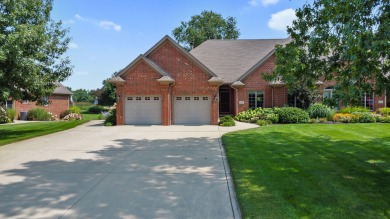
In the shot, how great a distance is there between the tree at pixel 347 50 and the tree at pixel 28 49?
1087 centimetres

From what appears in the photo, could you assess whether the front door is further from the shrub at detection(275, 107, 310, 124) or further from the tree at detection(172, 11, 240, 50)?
the tree at detection(172, 11, 240, 50)

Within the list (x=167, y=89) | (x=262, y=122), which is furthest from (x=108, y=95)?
(x=262, y=122)

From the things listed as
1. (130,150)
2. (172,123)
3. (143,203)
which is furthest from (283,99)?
(143,203)

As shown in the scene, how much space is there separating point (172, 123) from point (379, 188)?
1739 cm

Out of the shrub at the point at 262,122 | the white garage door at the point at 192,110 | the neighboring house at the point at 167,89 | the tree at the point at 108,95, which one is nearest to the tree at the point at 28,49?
the neighboring house at the point at 167,89

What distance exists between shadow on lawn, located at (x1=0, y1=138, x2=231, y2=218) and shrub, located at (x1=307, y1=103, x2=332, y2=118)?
14637mm

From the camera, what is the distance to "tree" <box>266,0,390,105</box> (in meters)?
5.38

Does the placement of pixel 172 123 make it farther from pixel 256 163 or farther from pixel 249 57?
pixel 256 163

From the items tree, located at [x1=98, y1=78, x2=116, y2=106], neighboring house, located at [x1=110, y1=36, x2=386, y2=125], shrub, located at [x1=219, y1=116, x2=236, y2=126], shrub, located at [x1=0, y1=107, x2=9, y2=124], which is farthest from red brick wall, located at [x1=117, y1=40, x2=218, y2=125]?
tree, located at [x1=98, y1=78, x2=116, y2=106]

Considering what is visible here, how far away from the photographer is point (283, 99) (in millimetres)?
25156

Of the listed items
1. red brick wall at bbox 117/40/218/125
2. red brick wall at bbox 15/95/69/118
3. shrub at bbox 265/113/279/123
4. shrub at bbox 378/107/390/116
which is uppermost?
red brick wall at bbox 117/40/218/125

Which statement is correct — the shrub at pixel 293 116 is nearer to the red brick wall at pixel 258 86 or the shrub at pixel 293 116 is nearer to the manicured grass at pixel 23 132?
the red brick wall at pixel 258 86

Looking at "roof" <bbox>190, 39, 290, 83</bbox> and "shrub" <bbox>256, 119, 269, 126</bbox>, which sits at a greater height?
"roof" <bbox>190, 39, 290, 83</bbox>

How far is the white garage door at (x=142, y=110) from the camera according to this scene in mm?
22594
